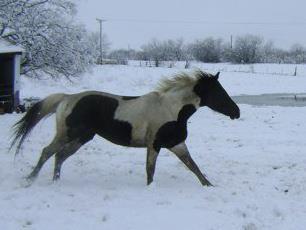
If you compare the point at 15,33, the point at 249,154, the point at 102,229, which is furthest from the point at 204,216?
the point at 15,33

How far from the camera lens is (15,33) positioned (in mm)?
26281

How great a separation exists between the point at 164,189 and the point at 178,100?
139 centimetres

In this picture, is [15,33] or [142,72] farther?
[142,72]

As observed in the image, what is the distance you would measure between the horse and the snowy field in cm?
45

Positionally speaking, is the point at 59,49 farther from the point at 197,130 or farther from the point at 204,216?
the point at 204,216

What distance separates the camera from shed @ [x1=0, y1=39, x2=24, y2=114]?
909 inches

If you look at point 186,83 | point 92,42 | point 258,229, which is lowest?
point 258,229

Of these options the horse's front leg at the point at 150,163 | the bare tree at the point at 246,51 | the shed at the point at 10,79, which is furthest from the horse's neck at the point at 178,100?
the bare tree at the point at 246,51

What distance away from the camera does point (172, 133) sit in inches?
310

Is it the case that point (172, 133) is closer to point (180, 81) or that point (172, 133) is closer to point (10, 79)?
point (180, 81)

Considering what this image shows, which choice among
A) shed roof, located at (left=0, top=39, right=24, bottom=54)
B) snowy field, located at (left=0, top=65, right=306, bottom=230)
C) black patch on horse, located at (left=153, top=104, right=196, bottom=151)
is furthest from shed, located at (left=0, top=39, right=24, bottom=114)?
black patch on horse, located at (left=153, top=104, right=196, bottom=151)

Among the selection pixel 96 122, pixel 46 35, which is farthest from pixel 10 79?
pixel 96 122

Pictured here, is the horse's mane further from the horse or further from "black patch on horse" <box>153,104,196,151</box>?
"black patch on horse" <box>153,104,196,151</box>

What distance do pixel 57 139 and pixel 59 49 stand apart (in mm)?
20688
